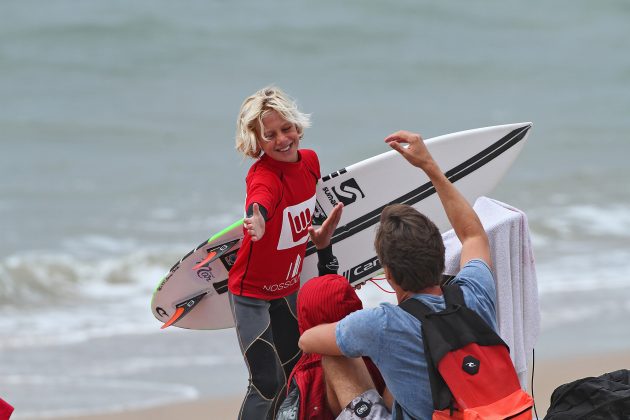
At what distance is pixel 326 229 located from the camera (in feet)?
11.5

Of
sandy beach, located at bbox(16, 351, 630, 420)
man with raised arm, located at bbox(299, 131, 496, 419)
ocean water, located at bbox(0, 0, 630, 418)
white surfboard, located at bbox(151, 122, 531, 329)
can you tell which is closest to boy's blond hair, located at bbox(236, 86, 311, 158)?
white surfboard, located at bbox(151, 122, 531, 329)

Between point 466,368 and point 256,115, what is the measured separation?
57.4 inches

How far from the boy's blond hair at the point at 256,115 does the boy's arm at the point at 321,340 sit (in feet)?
3.33

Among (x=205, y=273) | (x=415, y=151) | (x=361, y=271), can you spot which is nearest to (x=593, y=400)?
(x=415, y=151)

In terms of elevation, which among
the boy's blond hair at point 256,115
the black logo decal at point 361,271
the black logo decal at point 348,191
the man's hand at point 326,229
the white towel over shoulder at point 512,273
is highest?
the black logo decal at point 348,191

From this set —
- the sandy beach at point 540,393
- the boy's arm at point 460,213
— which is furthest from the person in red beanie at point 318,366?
the sandy beach at point 540,393

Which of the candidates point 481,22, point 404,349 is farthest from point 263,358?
point 481,22

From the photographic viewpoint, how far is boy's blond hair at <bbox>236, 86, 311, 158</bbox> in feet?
12.4

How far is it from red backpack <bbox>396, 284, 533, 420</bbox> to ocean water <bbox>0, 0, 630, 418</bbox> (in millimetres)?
3782

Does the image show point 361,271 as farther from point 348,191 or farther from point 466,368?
point 466,368

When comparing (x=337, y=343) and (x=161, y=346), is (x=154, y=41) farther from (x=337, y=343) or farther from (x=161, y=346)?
(x=337, y=343)

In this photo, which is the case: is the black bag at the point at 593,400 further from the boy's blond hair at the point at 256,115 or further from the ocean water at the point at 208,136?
the ocean water at the point at 208,136

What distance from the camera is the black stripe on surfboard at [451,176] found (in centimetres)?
477

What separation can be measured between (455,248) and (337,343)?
0.99m
